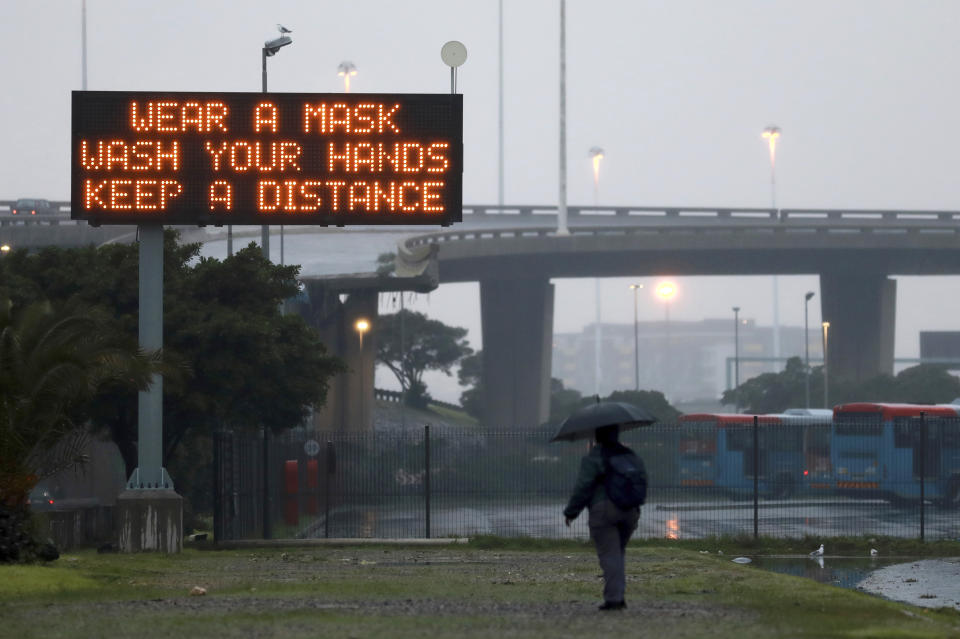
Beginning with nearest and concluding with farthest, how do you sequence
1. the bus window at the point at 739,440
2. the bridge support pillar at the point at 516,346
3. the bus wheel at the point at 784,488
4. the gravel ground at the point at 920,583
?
the gravel ground at the point at 920,583
the bus wheel at the point at 784,488
the bus window at the point at 739,440
the bridge support pillar at the point at 516,346

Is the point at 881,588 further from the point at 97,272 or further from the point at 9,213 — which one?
the point at 9,213

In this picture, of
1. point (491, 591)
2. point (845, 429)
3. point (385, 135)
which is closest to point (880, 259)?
point (845, 429)

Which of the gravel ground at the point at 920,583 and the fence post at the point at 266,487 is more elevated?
the fence post at the point at 266,487

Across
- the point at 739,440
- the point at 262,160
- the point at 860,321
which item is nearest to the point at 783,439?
the point at 739,440

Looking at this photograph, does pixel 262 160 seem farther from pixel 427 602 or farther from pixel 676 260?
pixel 676 260

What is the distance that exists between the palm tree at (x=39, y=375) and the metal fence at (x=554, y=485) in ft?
19.5

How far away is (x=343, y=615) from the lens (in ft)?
39.5

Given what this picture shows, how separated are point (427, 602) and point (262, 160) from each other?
30.4 feet

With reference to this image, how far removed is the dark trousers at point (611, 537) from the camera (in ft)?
40.3

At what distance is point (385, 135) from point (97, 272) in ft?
33.3

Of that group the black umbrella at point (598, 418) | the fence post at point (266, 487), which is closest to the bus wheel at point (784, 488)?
the fence post at point (266, 487)

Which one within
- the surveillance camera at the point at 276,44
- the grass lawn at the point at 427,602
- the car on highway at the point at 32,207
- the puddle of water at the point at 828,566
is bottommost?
the puddle of water at the point at 828,566

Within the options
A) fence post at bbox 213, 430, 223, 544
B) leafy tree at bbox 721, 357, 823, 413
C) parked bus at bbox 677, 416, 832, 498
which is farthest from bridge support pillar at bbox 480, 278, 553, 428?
fence post at bbox 213, 430, 223, 544

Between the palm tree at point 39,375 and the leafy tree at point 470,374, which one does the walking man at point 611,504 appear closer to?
the palm tree at point 39,375
